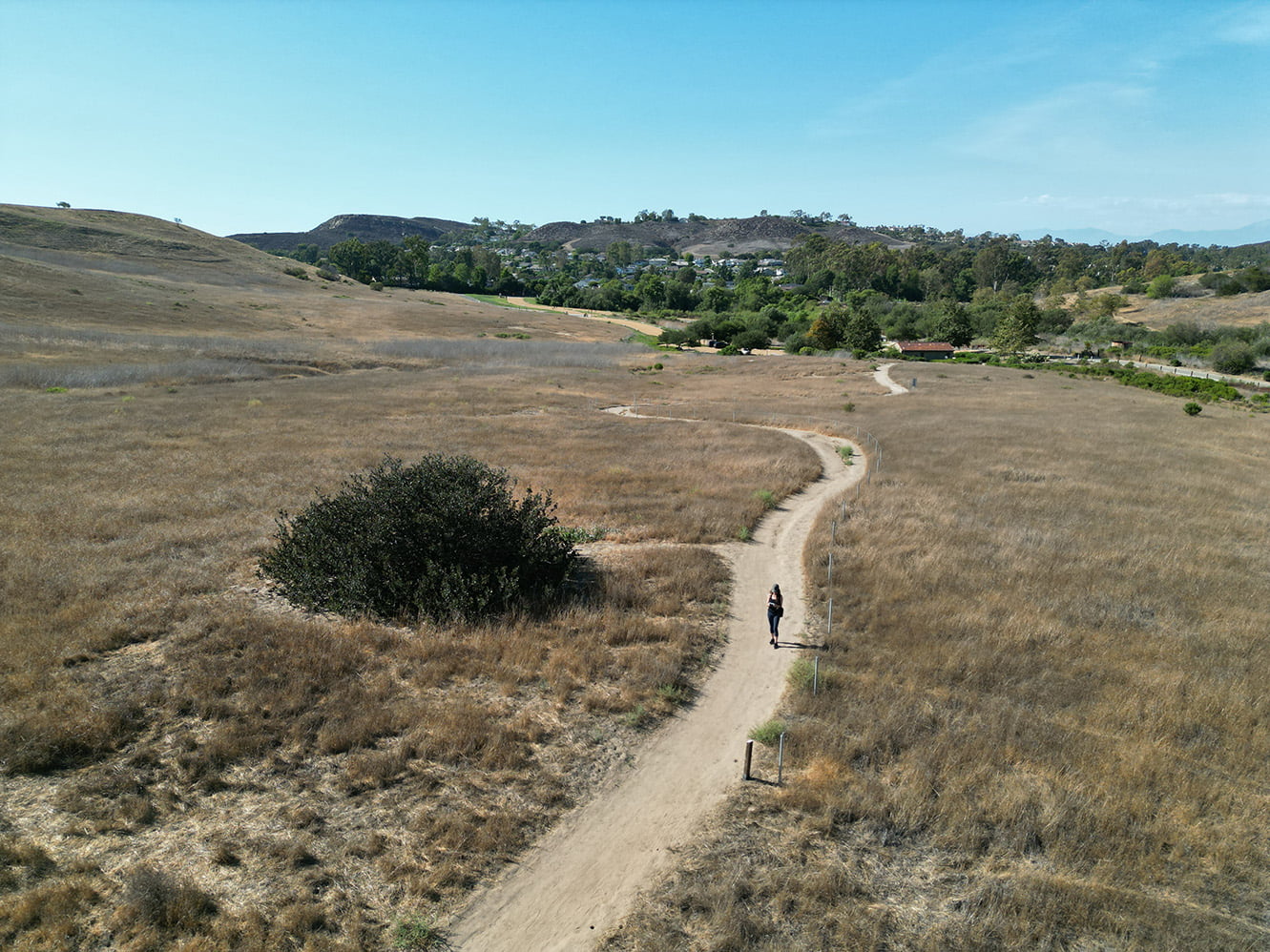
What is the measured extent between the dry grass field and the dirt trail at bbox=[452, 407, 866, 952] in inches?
14.1

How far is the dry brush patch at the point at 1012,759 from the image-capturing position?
23.3ft

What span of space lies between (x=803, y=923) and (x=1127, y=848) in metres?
→ 4.42

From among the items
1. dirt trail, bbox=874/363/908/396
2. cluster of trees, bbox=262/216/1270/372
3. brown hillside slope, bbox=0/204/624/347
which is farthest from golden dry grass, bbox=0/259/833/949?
cluster of trees, bbox=262/216/1270/372

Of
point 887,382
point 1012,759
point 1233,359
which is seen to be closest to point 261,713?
point 1012,759

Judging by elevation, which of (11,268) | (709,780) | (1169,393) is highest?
(11,268)

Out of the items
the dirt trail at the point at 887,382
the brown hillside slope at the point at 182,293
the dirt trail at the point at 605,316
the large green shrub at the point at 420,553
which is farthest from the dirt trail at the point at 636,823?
the dirt trail at the point at 605,316

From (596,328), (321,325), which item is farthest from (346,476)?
(596,328)

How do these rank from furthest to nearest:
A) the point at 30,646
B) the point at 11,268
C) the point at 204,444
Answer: the point at 11,268 → the point at 204,444 → the point at 30,646

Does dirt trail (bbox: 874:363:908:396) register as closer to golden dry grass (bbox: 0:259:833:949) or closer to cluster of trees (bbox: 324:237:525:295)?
golden dry grass (bbox: 0:259:833:949)

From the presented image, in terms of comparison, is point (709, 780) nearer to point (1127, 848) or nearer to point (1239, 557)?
point (1127, 848)

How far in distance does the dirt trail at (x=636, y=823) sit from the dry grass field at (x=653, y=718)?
0.36 metres

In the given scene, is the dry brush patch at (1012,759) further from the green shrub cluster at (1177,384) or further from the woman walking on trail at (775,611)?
the green shrub cluster at (1177,384)

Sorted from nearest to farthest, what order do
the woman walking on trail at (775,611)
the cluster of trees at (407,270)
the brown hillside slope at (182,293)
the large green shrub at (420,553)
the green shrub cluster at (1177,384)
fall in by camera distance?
the woman walking on trail at (775,611) → the large green shrub at (420,553) → the green shrub cluster at (1177,384) → the brown hillside slope at (182,293) → the cluster of trees at (407,270)

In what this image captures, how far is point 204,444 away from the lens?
29.3 m
